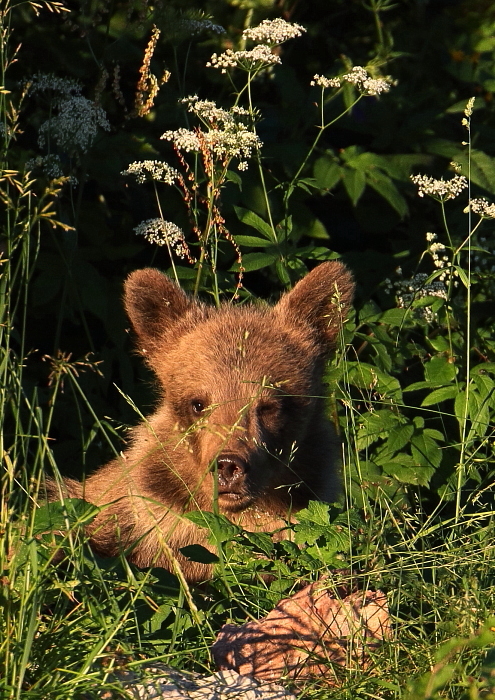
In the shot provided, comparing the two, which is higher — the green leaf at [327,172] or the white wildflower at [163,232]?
the green leaf at [327,172]

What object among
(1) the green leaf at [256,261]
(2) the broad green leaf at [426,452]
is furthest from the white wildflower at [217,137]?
(2) the broad green leaf at [426,452]

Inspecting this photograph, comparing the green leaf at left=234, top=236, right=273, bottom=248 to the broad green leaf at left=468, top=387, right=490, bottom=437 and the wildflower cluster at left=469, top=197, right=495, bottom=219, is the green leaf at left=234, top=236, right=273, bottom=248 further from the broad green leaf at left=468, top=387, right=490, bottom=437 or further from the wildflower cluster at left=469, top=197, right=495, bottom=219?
the broad green leaf at left=468, top=387, right=490, bottom=437

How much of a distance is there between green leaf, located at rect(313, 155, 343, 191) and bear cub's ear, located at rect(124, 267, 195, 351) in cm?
106

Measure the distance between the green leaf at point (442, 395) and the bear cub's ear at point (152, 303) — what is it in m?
1.25

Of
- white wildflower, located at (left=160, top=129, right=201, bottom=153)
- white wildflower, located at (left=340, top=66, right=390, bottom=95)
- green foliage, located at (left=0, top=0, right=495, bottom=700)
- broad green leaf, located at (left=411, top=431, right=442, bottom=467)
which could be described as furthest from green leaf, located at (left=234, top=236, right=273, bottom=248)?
broad green leaf, located at (left=411, top=431, right=442, bottom=467)

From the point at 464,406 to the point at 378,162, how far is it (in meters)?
1.63

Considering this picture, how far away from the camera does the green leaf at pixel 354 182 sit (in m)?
5.49

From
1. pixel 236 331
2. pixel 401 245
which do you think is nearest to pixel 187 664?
pixel 236 331

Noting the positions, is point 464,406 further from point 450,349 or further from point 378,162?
point 378,162

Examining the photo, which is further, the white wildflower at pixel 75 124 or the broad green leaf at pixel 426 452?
the white wildflower at pixel 75 124

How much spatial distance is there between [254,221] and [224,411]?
1.14 metres

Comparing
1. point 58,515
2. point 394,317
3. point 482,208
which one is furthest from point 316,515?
point 482,208

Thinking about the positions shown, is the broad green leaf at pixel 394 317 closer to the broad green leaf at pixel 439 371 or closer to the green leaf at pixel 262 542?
the broad green leaf at pixel 439 371

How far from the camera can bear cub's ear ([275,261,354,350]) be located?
4.92 metres
